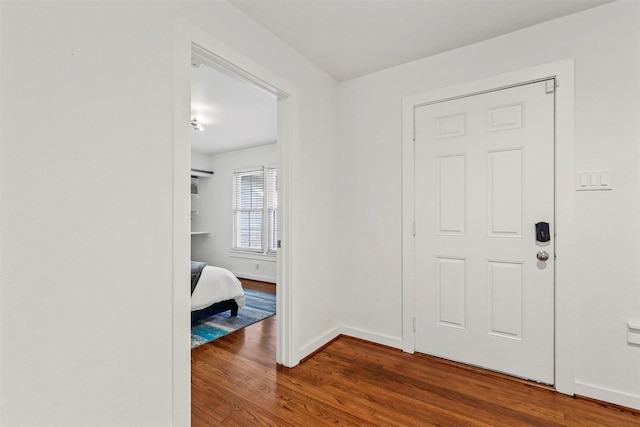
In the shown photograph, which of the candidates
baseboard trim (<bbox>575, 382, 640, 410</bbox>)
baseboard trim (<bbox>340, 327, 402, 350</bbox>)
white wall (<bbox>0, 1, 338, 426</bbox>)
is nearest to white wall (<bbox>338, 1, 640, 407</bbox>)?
baseboard trim (<bbox>575, 382, 640, 410</bbox>)

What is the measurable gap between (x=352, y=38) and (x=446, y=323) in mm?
2331

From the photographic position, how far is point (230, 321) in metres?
3.35

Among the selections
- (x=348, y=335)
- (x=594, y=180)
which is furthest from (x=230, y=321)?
(x=594, y=180)

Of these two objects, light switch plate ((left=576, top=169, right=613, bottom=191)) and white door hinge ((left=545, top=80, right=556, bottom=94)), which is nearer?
light switch plate ((left=576, top=169, right=613, bottom=191))

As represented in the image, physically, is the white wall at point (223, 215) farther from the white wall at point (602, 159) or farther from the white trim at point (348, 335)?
the white wall at point (602, 159)

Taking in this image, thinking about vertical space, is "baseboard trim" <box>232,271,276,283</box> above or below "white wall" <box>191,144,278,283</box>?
below

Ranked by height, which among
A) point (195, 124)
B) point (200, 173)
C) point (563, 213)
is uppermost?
point (195, 124)

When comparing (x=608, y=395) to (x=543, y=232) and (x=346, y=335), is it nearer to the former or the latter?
(x=543, y=232)

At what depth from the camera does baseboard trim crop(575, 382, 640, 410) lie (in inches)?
69.8

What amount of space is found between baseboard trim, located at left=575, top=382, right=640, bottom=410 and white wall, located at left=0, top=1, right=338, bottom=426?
243 centimetres

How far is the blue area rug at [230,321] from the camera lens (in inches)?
115

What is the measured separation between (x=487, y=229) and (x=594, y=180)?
2.23 ft

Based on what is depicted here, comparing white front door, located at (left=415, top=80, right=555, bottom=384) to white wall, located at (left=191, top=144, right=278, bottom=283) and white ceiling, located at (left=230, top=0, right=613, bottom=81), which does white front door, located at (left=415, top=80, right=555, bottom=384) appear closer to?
white ceiling, located at (left=230, top=0, right=613, bottom=81)

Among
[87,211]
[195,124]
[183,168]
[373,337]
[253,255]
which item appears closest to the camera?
[87,211]
